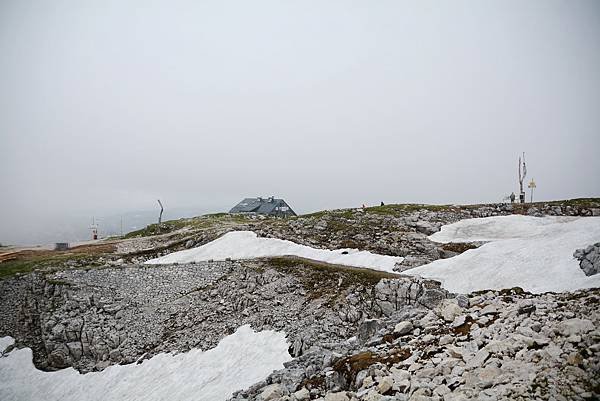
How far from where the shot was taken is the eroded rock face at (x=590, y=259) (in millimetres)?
18891

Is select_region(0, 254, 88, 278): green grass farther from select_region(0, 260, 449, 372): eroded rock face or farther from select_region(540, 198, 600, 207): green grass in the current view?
select_region(540, 198, 600, 207): green grass

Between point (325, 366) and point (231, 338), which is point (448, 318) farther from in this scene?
point (231, 338)

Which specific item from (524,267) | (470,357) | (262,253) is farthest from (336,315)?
(262,253)

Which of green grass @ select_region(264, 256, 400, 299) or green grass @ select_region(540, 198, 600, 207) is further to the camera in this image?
green grass @ select_region(540, 198, 600, 207)

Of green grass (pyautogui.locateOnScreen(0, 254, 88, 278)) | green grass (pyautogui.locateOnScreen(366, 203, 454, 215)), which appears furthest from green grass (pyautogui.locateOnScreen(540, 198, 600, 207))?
green grass (pyautogui.locateOnScreen(0, 254, 88, 278))

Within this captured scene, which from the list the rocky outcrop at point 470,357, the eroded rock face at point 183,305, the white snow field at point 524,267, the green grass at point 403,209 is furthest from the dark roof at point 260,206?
the rocky outcrop at point 470,357

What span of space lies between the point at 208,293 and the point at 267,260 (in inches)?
274

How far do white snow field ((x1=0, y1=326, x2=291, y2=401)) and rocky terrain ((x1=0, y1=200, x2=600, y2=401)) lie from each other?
0.96 m

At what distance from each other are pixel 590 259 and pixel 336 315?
15451 mm

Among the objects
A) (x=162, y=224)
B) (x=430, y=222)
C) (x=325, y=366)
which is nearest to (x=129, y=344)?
(x=325, y=366)

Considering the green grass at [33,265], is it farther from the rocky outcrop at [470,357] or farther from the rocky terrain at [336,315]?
the rocky outcrop at [470,357]

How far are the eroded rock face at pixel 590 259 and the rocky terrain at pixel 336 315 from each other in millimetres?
76

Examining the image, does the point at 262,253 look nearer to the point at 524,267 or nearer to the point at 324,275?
the point at 324,275

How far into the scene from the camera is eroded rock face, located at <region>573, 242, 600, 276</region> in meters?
18.9
